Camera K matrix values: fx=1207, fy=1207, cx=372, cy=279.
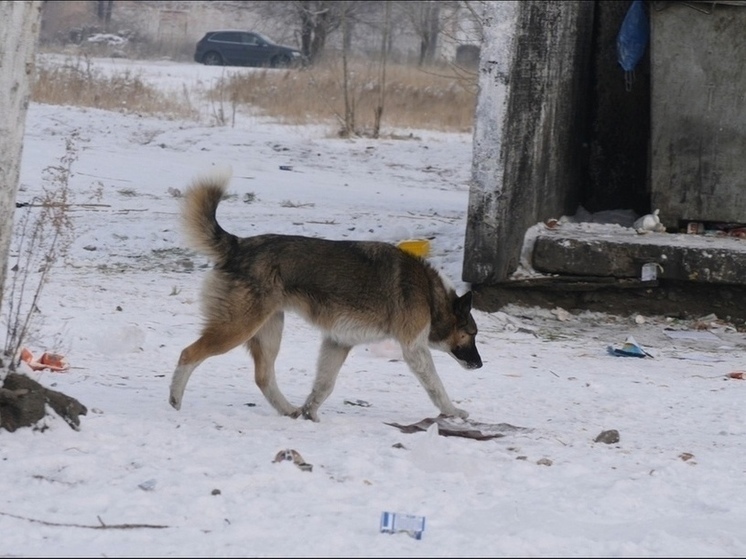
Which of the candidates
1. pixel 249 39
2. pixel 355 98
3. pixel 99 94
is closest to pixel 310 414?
pixel 99 94

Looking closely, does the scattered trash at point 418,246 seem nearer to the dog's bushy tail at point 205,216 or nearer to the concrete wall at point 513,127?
the concrete wall at point 513,127

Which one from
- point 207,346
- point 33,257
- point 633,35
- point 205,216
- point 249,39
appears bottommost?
point 33,257

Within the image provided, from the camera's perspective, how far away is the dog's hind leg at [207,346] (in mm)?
6176

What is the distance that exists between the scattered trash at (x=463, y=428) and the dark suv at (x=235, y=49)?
37.1 metres

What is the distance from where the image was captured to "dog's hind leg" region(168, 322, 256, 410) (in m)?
6.18

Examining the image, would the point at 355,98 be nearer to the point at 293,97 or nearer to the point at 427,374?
the point at 293,97

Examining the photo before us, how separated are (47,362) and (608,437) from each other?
10.4 feet

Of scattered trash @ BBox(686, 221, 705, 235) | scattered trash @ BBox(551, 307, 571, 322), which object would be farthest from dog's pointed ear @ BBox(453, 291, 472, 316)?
scattered trash @ BBox(686, 221, 705, 235)

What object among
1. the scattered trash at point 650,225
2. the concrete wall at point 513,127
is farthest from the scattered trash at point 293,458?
the scattered trash at point 650,225

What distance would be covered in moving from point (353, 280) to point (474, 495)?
167 cm

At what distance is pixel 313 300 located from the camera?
6340mm

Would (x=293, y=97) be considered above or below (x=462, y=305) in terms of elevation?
above

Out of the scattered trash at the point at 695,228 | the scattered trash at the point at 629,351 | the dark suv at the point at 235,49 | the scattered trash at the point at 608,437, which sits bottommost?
the scattered trash at the point at 629,351

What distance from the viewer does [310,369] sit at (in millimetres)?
7746
